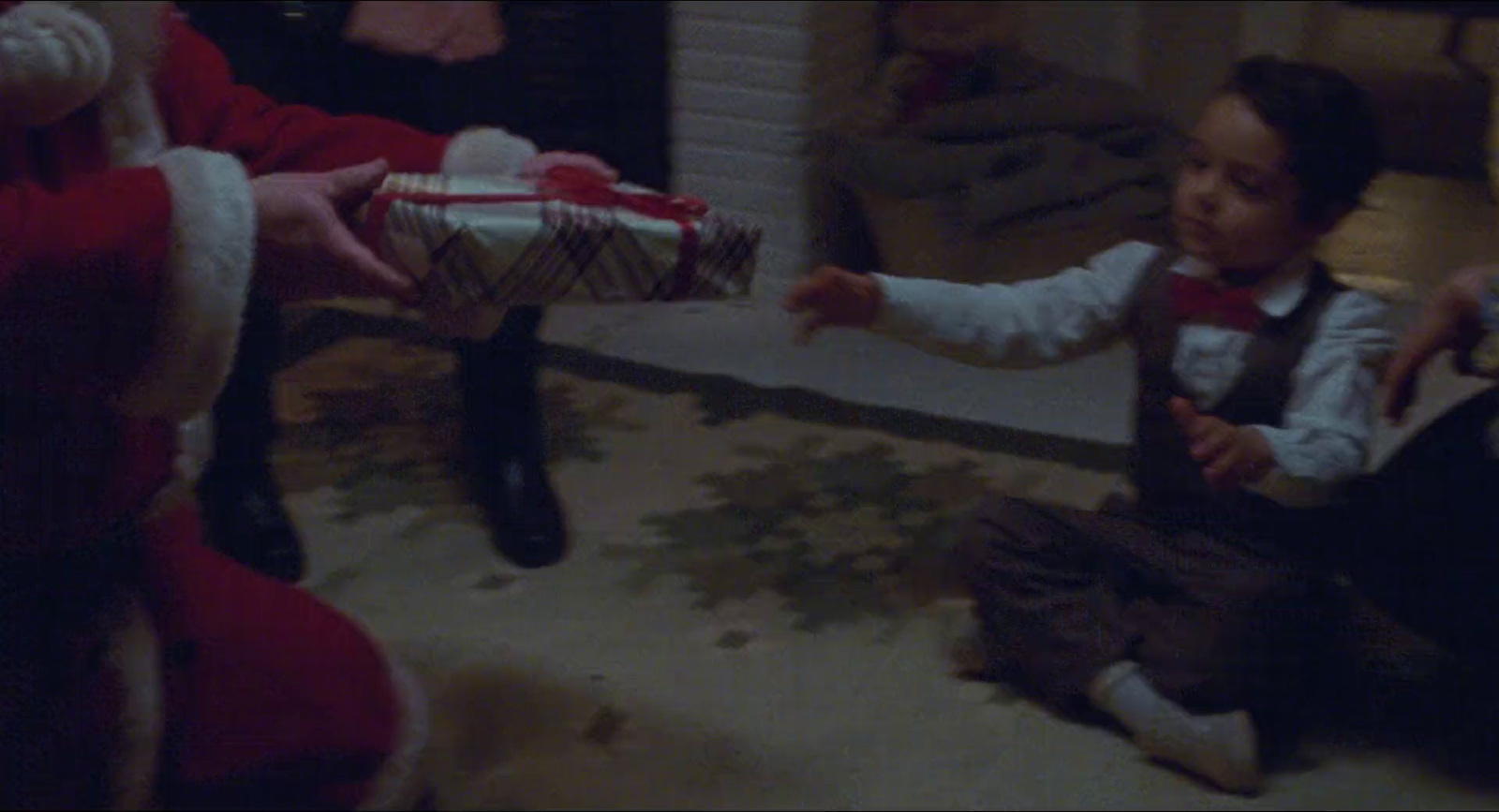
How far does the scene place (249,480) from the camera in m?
1.59

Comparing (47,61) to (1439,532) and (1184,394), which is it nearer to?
(1184,394)

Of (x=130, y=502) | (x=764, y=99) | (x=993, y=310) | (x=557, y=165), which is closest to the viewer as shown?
(x=130, y=502)

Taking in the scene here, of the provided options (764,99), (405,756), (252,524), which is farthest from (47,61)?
(764,99)

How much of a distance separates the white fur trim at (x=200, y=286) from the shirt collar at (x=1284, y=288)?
76 centimetres

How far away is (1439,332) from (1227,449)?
197 millimetres

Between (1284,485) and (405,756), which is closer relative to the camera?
(405,756)

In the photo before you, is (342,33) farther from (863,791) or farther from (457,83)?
(863,791)

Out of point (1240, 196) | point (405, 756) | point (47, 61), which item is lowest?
point (405, 756)

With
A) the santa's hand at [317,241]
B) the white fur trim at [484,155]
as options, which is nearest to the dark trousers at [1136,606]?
the white fur trim at [484,155]

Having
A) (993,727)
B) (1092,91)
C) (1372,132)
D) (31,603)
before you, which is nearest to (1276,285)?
(1372,132)

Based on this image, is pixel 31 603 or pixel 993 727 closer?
pixel 31 603

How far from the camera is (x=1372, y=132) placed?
1.29m

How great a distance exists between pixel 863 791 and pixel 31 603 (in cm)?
59

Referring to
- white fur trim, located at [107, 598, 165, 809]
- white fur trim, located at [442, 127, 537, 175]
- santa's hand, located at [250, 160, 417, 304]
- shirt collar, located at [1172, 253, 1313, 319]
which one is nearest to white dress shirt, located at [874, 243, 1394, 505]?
shirt collar, located at [1172, 253, 1313, 319]
